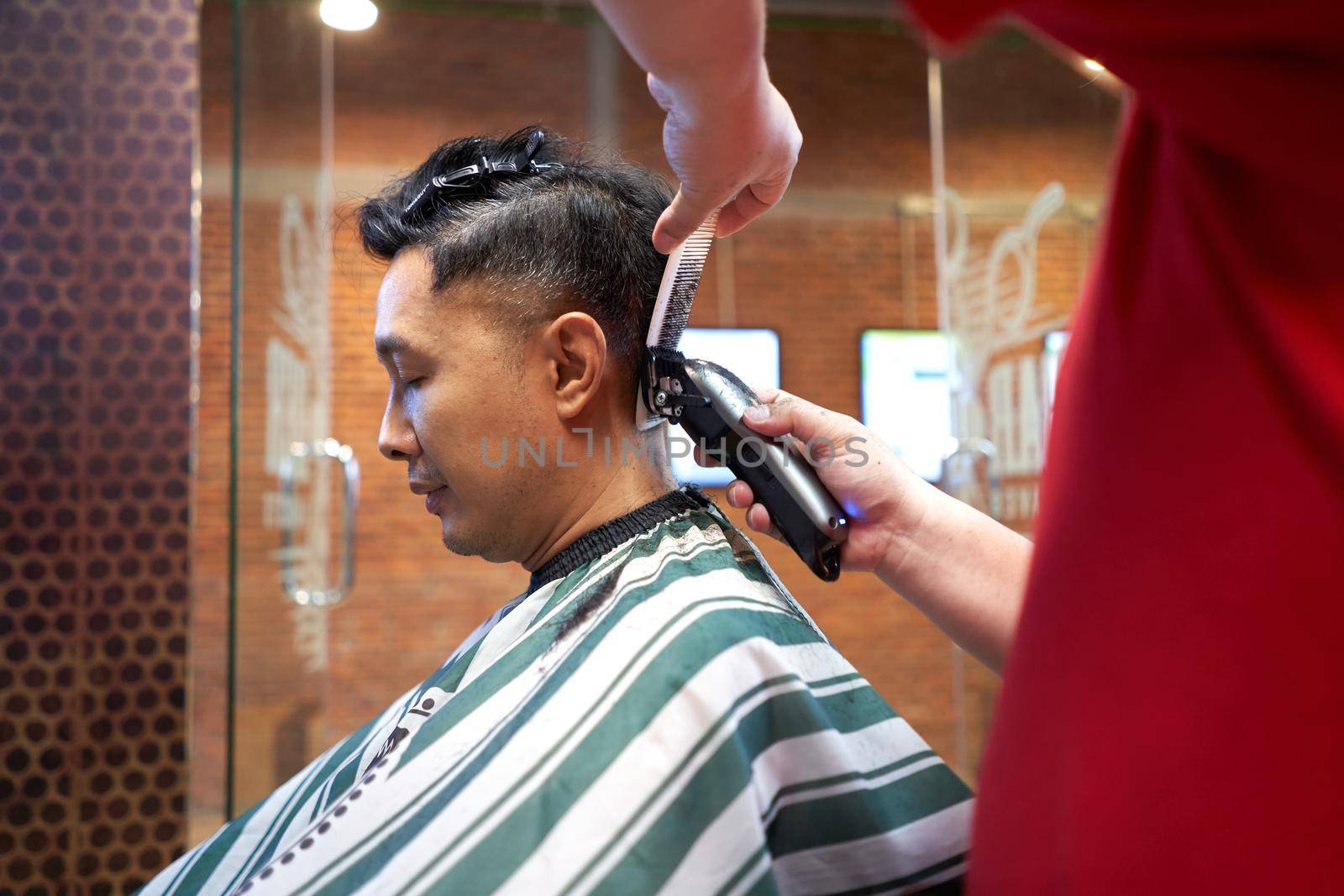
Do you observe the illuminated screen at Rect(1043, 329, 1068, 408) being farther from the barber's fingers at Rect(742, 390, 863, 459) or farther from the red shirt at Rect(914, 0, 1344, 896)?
the red shirt at Rect(914, 0, 1344, 896)

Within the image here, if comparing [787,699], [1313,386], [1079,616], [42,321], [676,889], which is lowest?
[676,889]

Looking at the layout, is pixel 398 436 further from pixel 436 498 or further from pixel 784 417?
pixel 784 417

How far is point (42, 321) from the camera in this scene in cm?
274

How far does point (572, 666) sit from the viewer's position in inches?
37.4

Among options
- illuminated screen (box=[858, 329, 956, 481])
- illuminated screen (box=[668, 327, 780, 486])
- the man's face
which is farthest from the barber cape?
illuminated screen (box=[668, 327, 780, 486])

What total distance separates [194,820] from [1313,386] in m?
5.67

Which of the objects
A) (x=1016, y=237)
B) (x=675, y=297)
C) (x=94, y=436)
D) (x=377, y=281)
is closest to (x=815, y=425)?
(x=675, y=297)

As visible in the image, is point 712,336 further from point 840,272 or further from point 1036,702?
point 1036,702

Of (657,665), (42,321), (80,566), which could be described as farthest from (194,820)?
(657,665)

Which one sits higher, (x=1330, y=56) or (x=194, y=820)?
(x=1330, y=56)

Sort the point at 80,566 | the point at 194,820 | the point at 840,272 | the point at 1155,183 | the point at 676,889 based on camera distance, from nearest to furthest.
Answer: the point at 1155,183 < the point at 676,889 < the point at 80,566 < the point at 194,820 < the point at 840,272

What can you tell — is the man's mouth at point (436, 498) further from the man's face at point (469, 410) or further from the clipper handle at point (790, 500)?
the clipper handle at point (790, 500)

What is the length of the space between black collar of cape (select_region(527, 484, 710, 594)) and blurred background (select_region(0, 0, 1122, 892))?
1036 mm

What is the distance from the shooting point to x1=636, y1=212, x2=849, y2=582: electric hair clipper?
1.13 metres
